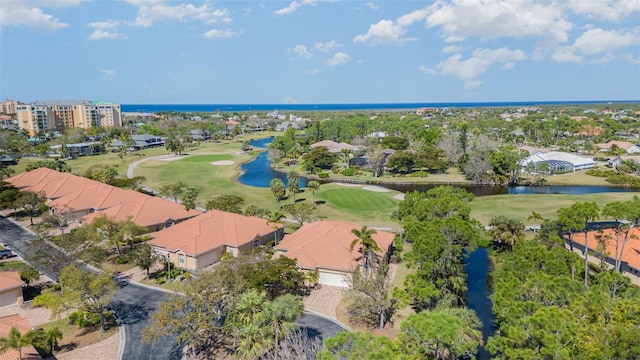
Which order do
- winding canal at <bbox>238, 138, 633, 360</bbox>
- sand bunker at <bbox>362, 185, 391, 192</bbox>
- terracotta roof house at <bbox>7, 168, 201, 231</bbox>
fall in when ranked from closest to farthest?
winding canal at <bbox>238, 138, 633, 360</bbox>, terracotta roof house at <bbox>7, 168, 201, 231</bbox>, sand bunker at <bbox>362, 185, 391, 192</bbox>

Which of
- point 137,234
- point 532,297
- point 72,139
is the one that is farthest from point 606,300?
point 72,139

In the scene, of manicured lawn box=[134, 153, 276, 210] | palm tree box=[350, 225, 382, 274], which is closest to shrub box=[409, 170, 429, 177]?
manicured lawn box=[134, 153, 276, 210]

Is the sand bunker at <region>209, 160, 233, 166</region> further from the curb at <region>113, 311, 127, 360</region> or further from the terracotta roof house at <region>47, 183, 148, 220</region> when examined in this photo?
the curb at <region>113, 311, 127, 360</region>

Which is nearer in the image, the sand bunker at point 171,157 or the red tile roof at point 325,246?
the red tile roof at point 325,246

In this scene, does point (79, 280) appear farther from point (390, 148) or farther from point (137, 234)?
point (390, 148)

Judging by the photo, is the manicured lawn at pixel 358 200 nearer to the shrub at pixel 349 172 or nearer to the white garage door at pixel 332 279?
the shrub at pixel 349 172

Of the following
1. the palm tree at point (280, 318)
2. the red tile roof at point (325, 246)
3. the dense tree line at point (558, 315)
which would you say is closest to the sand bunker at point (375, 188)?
the red tile roof at point (325, 246)
